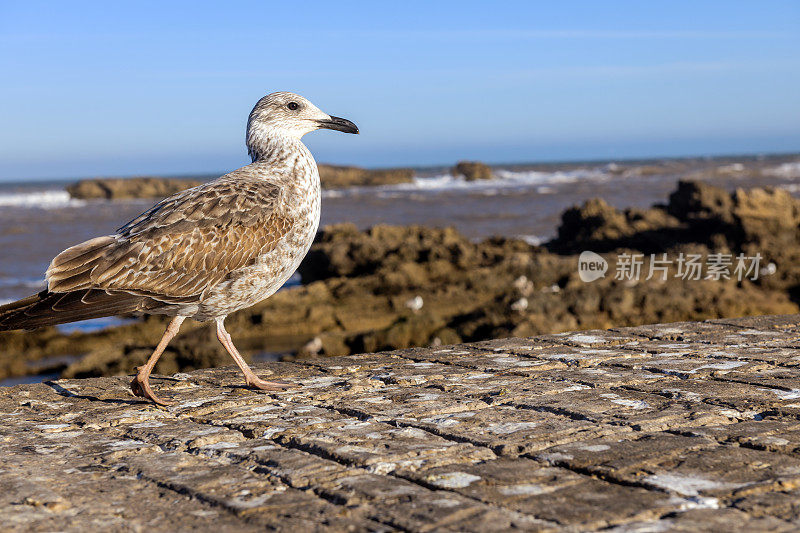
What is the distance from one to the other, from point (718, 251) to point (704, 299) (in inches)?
155

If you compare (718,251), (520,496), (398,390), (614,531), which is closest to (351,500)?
(520,496)

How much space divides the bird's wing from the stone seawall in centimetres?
69

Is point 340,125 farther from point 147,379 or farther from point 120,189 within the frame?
point 120,189

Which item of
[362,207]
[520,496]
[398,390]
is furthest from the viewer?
[362,207]

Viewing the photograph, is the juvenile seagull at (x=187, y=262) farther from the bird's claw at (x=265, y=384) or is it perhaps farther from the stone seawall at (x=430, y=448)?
the stone seawall at (x=430, y=448)

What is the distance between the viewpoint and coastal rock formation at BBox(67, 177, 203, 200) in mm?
62750

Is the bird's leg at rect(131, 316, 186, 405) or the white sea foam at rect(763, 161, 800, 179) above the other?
the white sea foam at rect(763, 161, 800, 179)

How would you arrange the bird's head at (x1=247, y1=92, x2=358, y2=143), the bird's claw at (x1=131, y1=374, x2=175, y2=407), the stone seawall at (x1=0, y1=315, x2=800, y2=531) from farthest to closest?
the bird's head at (x1=247, y1=92, x2=358, y2=143)
the bird's claw at (x1=131, y1=374, x2=175, y2=407)
the stone seawall at (x1=0, y1=315, x2=800, y2=531)

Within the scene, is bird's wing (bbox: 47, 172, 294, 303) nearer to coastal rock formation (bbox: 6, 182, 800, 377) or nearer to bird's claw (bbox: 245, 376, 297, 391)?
bird's claw (bbox: 245, 376, 297, 391)

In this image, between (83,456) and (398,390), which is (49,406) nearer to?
(83,456)

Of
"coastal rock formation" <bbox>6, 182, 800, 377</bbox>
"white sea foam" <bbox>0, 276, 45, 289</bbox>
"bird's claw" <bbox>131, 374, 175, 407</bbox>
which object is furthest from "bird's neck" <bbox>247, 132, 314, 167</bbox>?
"white sea foam" <bbox>0, 276, 45, 289</bbox>

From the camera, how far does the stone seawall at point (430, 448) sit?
9.80 feet

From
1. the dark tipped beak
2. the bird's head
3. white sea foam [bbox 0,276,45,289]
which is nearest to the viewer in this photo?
the bird's head

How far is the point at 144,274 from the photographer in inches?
199
